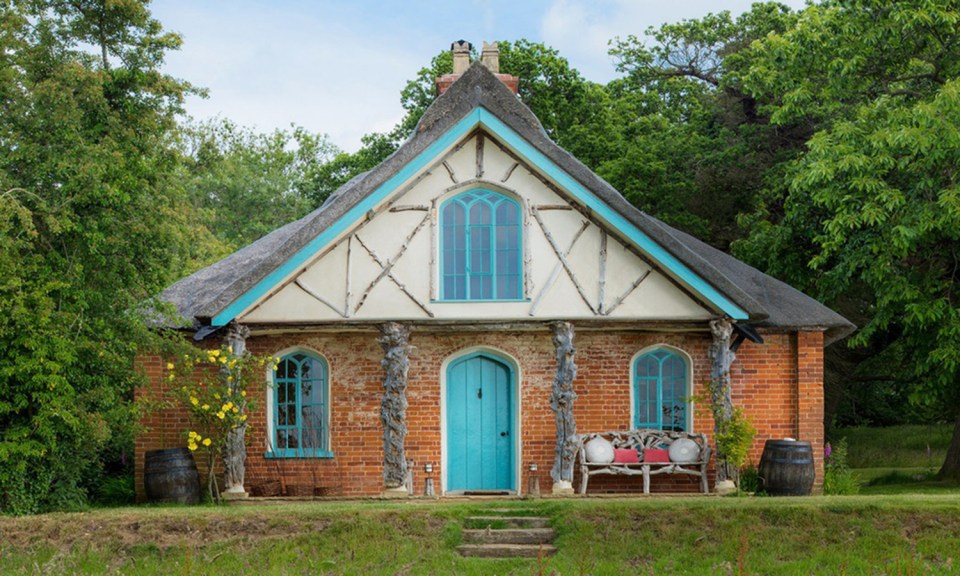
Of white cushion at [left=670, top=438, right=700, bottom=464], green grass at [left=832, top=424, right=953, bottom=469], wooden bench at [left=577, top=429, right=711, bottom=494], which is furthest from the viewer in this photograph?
green grass at [left=832, top=424, right=953, bottom=469]

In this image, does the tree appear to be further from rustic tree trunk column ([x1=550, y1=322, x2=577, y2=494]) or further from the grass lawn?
the grass lawn

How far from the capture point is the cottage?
17.8m

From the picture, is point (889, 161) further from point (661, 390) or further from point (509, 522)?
point (509, 522)

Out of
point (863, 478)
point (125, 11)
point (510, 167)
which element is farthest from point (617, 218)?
→ point (863, 478)

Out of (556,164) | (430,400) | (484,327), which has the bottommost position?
(430,400)

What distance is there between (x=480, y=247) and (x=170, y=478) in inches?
225

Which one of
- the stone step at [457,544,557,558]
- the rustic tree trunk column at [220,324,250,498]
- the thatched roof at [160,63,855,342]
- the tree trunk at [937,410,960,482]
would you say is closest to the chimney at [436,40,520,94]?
the thatched roof at [160,63,855,342]

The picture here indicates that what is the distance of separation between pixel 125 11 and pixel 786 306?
36.3ft

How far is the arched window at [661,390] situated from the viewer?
19.3m

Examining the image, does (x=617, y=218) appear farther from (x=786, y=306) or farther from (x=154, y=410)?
(x=154, y=410)

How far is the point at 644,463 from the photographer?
18.1 m

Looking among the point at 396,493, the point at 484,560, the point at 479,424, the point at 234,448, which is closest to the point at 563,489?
the point at 479,424

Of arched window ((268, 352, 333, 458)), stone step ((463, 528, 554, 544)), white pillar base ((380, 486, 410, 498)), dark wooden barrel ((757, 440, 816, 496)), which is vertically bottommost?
stone step ((463, 528, 554, 544))

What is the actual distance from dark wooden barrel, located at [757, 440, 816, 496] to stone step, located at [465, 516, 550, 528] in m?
4.61
